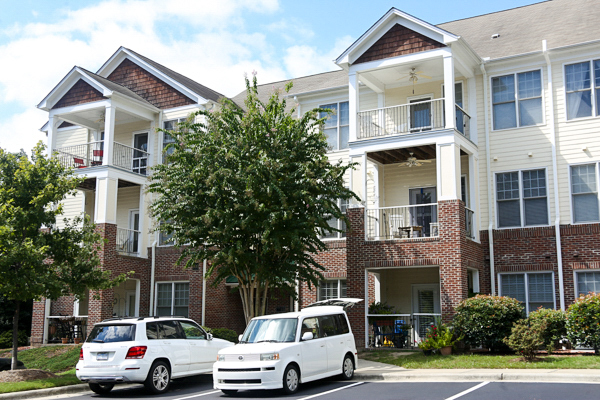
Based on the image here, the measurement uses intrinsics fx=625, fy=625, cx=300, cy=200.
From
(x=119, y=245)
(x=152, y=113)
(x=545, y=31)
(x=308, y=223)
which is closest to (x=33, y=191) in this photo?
(x=308, y=223)

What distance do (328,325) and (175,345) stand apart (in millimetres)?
3496

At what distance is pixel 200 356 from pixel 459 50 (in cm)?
1315

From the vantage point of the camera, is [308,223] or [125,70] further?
[125,70]

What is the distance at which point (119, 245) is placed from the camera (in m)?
26.2

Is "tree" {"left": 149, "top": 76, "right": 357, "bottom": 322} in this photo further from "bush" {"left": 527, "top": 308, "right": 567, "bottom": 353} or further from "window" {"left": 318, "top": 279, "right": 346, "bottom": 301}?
"bush" {"left": 527, "top": 308, "right": 567, "bottom": 353}

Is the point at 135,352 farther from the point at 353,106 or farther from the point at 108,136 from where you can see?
the point at 108,136

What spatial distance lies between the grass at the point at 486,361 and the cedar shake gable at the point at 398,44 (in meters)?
10.1

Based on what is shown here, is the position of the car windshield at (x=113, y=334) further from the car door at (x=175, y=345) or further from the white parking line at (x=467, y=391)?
the white parking line at (x=467, y=391)

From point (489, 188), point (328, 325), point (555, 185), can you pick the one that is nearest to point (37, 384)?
point (328, 325)

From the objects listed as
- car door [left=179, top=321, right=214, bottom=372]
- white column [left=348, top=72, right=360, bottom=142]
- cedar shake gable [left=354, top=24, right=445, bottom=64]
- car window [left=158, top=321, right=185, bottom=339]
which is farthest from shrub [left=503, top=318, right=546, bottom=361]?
cedar shake gable [left=354, top=24, right=445, bottom=64]

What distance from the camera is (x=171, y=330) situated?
14.3 metres

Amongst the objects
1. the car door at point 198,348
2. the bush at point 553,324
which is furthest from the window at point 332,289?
the car door at point 198,348

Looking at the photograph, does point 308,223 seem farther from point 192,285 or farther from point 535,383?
point 192,285

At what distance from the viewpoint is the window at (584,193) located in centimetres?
2027
